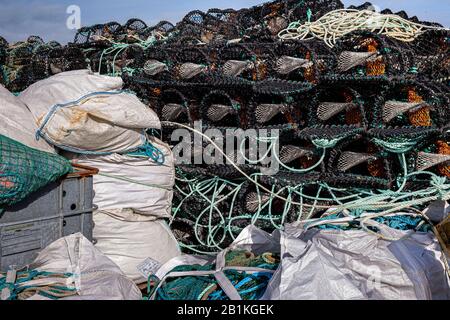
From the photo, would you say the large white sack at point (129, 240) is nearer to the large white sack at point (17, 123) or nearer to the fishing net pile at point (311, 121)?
the fishing net pile at point (311, 121)

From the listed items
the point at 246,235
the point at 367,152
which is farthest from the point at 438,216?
the point at 246,235

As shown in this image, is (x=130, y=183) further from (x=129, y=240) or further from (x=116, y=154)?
(x=129, y=240)

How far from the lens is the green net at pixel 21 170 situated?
8.30 feet

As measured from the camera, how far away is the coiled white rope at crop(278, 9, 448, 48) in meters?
4.10

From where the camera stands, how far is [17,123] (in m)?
2.95

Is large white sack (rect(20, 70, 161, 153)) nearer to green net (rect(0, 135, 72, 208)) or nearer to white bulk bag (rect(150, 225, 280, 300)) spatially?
green net (rect(0, 135, 72, 208))

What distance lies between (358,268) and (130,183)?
172 cm

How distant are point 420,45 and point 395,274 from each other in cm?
216

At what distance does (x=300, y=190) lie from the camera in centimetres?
355

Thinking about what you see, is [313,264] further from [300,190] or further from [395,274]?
[300,190]

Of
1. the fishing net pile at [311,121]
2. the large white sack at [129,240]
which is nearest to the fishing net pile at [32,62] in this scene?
the fishing net pile at [311,121]

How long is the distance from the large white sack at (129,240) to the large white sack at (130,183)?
0.06 m

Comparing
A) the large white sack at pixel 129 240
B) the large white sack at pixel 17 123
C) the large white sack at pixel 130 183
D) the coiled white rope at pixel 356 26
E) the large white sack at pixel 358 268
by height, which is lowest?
the large white sack at pixel 129 240

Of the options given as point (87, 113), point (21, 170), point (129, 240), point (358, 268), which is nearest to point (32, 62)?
point (87, 113)
